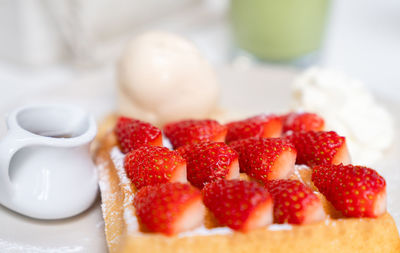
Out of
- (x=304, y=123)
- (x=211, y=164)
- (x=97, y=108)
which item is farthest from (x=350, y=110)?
(x=97, y=108)

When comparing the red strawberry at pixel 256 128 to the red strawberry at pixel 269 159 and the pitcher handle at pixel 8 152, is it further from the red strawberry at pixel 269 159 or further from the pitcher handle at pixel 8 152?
the pitcher handle at pixel 8 152

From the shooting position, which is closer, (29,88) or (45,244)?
(45,244)

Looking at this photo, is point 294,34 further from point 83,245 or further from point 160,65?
point 83,245

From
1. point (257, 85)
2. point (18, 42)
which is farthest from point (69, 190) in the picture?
point (18, 42)

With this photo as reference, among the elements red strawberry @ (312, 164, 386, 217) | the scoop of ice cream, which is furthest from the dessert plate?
red strawberry @ (312, 164, 386, 217)

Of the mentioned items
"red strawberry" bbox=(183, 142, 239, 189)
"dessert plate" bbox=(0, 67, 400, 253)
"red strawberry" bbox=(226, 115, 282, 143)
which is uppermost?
"red strawberry" bbox=(183, 142, 239, 189)

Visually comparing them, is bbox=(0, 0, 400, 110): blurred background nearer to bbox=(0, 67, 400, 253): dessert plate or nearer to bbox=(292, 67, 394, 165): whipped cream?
bbox=(0, 67, 400, 253): dessert plate
